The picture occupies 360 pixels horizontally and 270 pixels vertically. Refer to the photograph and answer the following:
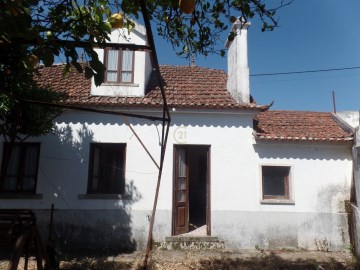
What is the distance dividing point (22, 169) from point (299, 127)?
9.22 m

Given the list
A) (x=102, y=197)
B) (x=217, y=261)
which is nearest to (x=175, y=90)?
(x=102, y=197)

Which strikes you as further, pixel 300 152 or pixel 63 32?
pixel 300 152

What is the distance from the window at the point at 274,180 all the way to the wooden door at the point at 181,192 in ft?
8.41

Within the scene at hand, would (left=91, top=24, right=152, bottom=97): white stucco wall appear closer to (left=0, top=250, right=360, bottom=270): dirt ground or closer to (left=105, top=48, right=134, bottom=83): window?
(left=105, top=48, right=134, bottom=83): window

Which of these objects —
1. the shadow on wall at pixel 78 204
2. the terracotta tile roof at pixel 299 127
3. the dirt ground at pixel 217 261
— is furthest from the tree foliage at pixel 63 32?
the terracotta tile roof at pixel 299 127

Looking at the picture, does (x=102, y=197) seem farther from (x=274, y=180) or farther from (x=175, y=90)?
(x=274, y=180)

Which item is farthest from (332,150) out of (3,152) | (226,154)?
(3,152)

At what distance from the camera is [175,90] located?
1076 cm

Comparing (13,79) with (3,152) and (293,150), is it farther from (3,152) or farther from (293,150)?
(293,150)

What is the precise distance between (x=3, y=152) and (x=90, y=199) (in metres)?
3.07

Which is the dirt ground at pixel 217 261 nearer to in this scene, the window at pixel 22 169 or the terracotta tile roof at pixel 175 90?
the window at pixel 22 169

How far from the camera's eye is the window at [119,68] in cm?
1027

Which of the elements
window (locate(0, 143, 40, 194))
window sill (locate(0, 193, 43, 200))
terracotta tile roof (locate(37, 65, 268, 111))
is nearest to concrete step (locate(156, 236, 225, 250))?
window sill (locate(0, 193, 43, 200))

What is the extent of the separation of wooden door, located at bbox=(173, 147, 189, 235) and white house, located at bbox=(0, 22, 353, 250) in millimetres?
33
